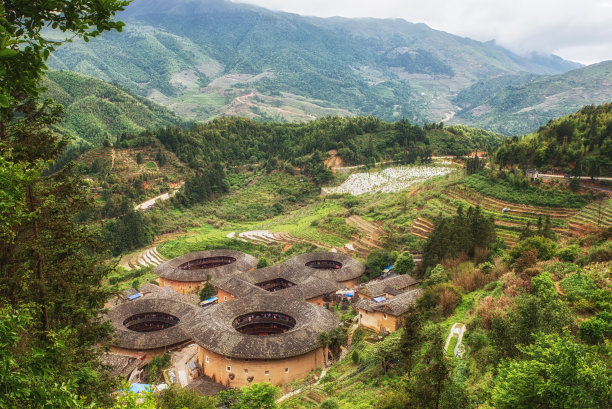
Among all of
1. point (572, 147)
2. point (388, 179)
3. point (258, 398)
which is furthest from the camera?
point (388, 179)

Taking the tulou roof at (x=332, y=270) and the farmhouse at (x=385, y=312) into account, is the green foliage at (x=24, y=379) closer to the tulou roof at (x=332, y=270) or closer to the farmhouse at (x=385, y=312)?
the farmhouse at (x=385, y=312)

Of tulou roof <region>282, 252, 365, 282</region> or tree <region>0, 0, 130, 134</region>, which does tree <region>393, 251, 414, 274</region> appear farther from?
tree <region>0, 0, 130, 134</region>

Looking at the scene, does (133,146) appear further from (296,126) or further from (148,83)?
(148,83)

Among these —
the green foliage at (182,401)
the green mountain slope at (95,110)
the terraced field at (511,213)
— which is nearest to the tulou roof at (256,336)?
the green foliage at (182,401)

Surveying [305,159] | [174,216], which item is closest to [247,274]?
[174,216]

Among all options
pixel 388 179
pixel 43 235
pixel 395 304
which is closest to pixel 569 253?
pixel 395 304

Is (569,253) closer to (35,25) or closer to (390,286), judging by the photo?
(390,286)
